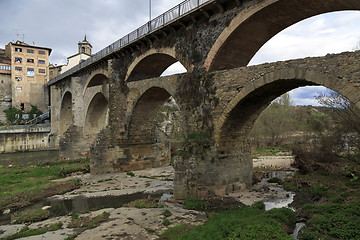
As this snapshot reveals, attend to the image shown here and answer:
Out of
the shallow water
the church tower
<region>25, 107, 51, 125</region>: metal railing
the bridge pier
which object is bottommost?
the shallow water

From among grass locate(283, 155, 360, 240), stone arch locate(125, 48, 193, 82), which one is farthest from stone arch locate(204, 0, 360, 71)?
grass locate(283, 155, 360, 240)

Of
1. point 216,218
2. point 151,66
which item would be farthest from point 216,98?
point 151,66

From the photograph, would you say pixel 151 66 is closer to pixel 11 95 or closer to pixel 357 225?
pixel 357 225

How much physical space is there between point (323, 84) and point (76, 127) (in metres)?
24.3

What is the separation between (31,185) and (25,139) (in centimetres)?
2763

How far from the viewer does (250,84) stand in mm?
8961

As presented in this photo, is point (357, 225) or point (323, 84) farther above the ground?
point (323, 84)

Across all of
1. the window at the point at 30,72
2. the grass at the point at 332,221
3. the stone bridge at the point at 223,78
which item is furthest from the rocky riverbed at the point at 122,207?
the window at the point at 30,72

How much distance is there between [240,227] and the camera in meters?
6.72

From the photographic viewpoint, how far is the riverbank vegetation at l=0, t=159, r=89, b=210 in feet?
38.5

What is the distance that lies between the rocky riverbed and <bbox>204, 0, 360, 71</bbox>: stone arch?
629cm

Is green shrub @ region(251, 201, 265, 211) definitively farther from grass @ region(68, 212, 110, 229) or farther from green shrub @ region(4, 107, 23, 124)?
green shrub @ region(4, 107, 23, 124)

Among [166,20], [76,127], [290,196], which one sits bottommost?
[290,196]

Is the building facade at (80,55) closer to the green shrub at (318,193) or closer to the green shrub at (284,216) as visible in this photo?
the green shrub at (318,193)
